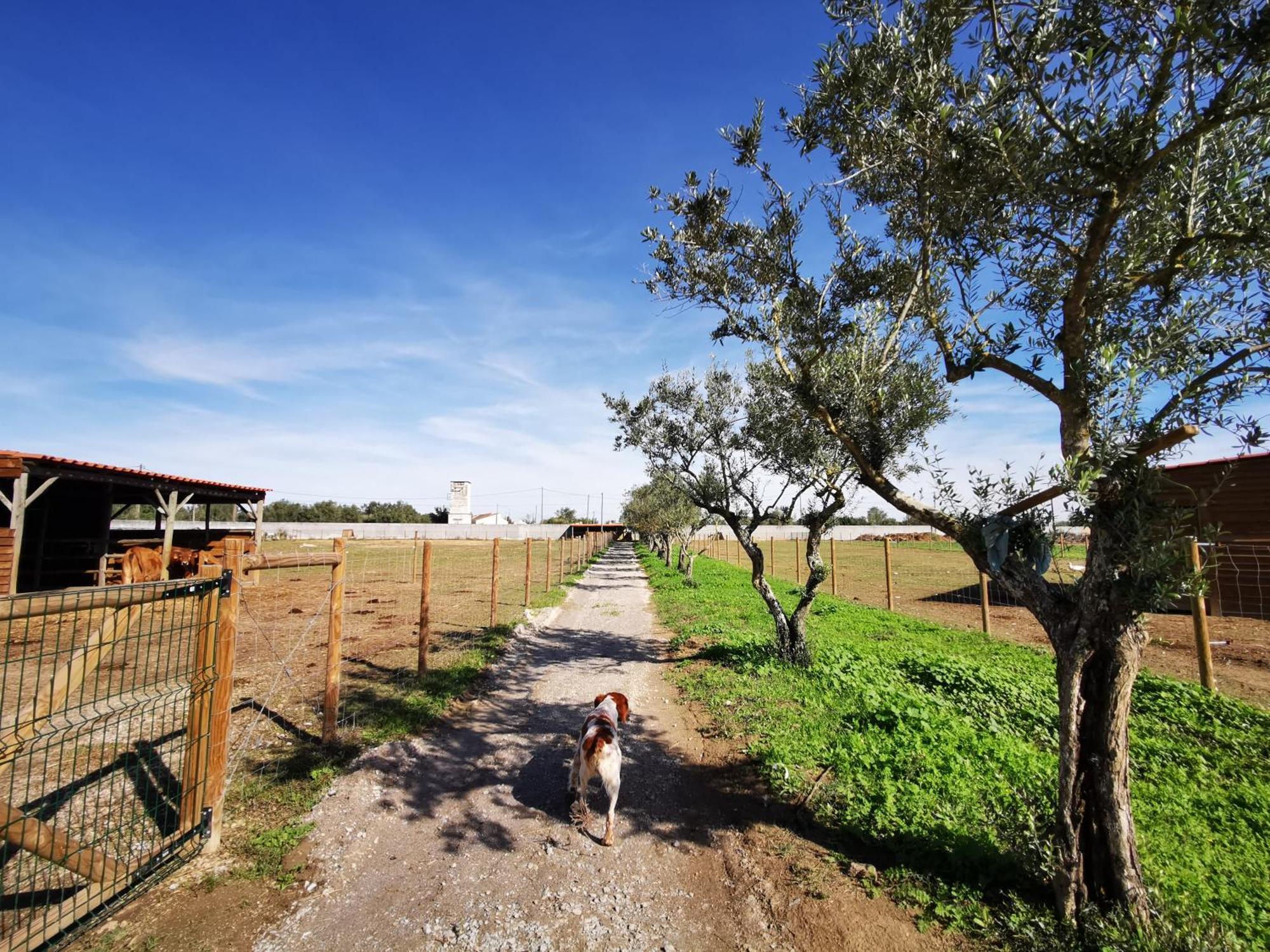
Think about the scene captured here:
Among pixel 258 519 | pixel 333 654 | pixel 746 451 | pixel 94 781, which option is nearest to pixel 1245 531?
pixel 746 451

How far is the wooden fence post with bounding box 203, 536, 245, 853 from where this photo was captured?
4309mm

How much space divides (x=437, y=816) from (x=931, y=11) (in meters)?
7.26

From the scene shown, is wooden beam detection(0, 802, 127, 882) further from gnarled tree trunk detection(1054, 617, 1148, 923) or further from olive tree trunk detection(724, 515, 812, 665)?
olive tree trunk detection(724, 515, 812, 665)

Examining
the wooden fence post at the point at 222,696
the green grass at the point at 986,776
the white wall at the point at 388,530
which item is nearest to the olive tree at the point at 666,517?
the green grass at the point at 986,776

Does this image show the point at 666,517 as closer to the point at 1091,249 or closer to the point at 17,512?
the point at 17,512

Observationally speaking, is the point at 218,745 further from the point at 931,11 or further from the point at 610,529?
the point at 610,529

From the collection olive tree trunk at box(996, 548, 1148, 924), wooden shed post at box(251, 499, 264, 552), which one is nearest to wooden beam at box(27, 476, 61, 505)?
wooden shed post at box(251, 499, 264, 552)

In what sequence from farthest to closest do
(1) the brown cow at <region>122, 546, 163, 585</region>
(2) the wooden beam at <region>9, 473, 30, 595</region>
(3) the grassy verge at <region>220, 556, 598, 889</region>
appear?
(1) the brown cow at <region>122, 546, 163, 585</region> → (2) the wooden beam at <region>9, 473, 30, 595</region> → (3) the grassy verge at <region>220, 556, 598, 889</region>

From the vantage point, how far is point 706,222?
250 inches

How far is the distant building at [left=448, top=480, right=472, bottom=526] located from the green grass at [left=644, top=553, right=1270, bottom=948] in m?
93.5

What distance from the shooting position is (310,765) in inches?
220

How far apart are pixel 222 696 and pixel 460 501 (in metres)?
98.5

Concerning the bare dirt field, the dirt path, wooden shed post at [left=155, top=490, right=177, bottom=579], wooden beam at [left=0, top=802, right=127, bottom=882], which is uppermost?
wooden shed post at [left=155, top=490, right=177, bottom=579]

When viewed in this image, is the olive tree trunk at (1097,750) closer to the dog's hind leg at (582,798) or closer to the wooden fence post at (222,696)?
the dog's hind leg at (582,798)
